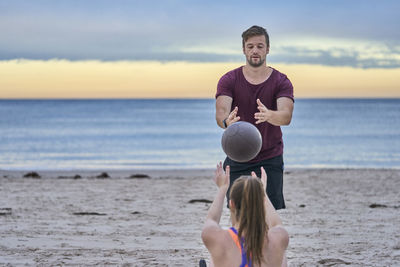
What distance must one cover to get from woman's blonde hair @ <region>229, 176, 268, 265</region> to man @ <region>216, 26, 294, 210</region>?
143cm

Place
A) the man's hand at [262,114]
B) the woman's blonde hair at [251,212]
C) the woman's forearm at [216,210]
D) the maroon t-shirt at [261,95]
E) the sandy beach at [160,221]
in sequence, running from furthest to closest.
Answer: the sandy beach at [160,221] < the maroon t-shirt at [261,95] < the man's hand at [262,114] < the woman's forearm at [216,210] < the woman's blonde hair at [251,212]

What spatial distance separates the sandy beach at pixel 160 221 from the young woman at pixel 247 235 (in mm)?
2940

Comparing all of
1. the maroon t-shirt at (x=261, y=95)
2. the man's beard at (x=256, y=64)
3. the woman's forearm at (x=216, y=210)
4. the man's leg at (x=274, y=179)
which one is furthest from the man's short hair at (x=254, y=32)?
the woman's forearm at (x=216, y=210)

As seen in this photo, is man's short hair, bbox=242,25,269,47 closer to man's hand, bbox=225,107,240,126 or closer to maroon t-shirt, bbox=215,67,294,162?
maroon t-shirt, bbox=215,67,294,162

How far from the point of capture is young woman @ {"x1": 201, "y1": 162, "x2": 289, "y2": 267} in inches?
130

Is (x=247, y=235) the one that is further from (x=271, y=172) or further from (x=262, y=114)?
(x=271, y=172)

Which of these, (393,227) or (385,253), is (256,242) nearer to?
(385,253)

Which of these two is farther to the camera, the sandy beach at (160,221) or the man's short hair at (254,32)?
the sandy beach at (160,221)

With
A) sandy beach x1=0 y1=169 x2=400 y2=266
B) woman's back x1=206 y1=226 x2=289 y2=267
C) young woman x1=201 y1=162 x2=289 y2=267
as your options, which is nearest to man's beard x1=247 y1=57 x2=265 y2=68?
young woman x1=201 y1=162 x2=289 y2=267

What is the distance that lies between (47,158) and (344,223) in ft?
67.3

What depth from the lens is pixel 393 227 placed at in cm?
858

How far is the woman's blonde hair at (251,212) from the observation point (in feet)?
10.8

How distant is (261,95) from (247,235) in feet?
5.89

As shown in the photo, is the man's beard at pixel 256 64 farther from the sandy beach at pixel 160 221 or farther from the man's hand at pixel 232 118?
the sandy beach at pixel 160 221
